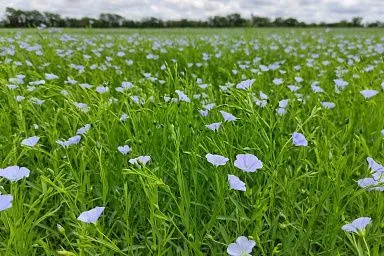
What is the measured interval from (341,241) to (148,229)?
0.63 metres

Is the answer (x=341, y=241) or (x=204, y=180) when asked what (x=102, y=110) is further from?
(x=341, y=241)

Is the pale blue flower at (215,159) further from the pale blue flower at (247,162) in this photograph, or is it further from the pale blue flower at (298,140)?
the pale blue flower at (298,140)

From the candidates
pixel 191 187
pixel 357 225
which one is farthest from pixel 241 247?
pixel 191 187

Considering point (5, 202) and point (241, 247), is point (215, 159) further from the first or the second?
point (5, 202)

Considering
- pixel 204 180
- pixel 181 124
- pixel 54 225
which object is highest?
pixel 181 124

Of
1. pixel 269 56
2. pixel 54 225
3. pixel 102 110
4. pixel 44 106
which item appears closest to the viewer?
pixel 54 225

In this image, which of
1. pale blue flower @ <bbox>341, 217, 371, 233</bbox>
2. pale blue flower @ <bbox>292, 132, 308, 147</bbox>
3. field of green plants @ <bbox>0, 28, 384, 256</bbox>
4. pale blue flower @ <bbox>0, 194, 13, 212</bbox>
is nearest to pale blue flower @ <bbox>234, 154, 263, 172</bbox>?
field of green plants @ <bbox>0, 28, 384, 256</bbox>

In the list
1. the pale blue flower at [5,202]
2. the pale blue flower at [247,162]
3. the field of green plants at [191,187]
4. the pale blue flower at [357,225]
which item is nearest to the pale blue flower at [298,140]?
the field of green plants at [191,187]

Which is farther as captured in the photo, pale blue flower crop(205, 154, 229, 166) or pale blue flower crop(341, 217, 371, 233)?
pale blue flower crop(205, 154, 229, 166)

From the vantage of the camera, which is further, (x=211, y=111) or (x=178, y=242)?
(x=211, y=111)

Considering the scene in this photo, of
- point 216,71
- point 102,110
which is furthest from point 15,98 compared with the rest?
point 216,71

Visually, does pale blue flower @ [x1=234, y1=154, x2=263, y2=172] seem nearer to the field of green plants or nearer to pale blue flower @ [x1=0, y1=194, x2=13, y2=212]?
the field of green plants

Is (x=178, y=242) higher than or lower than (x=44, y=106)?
lower

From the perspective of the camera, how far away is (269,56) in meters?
5.18
